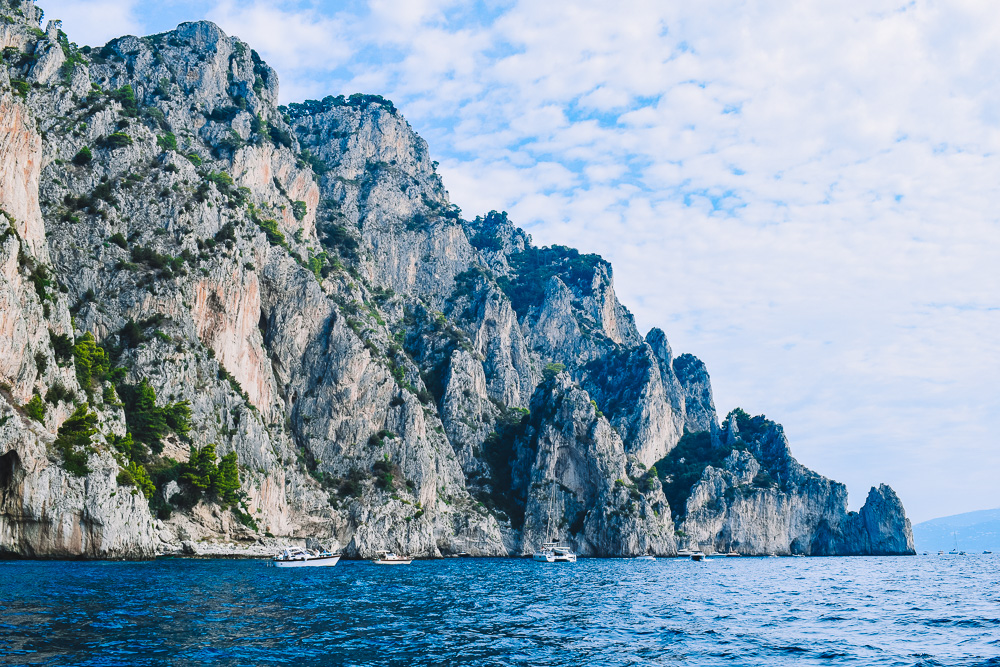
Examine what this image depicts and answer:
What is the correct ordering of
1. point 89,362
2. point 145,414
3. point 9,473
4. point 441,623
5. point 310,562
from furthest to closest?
point 145,414 < point 310,562 < point 89,362 < point 9,473 < point 441,623

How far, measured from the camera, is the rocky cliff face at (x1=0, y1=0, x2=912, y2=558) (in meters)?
71.0

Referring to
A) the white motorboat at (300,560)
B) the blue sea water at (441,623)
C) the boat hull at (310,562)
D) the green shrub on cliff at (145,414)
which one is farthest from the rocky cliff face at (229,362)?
the blue sea water at (441,623)

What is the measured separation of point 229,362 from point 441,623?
82299 millimetres

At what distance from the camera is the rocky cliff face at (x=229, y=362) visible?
71000 mm

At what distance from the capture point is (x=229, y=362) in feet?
355

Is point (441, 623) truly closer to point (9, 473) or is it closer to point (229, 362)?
point (9, 473)

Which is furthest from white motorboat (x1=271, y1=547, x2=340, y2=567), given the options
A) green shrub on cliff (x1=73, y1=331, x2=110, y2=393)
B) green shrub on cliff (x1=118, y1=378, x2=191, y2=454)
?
green shrub on cliff (x1=73, y1=331, x2=110, y2=393)

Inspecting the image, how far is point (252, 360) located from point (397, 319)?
64.3 metres

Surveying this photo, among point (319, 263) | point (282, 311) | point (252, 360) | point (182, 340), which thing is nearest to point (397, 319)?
point (319, 263)

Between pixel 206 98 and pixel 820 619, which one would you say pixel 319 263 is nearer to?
pixel 206 98

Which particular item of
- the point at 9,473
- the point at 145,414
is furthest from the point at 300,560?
the point at 9,473

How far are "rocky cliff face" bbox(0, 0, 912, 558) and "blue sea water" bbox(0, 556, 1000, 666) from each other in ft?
69.8

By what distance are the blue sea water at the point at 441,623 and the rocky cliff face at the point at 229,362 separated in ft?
69.8

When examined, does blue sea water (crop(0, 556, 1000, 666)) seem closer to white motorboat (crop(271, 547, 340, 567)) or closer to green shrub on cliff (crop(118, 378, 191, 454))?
white motorboat (crop(271, 547, 340, 567))
